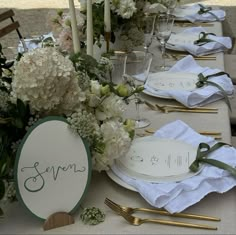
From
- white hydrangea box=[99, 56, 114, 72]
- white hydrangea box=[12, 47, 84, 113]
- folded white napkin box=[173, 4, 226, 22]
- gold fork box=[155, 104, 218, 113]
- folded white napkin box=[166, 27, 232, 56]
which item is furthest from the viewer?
folded white napkin box=[173, 4, 226, 22]

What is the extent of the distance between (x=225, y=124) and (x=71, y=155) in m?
0.57

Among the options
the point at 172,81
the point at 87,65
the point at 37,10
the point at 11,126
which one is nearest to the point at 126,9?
the point at 172,81

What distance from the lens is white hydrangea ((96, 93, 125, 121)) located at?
0.99 m

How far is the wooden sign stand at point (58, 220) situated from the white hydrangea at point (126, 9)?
90 centimetres

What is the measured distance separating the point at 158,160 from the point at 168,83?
1.85ft

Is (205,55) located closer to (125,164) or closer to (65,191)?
(125,164)

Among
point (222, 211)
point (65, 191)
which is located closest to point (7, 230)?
point (65, 191)

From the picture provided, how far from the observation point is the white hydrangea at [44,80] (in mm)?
875

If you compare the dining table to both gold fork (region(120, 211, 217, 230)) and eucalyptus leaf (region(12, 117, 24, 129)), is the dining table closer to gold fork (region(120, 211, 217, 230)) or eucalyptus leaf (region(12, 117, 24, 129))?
gold fork (region(120, 211, 217, 230))

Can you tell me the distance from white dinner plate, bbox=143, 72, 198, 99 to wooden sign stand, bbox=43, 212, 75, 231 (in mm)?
678

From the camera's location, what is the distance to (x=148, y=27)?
174 cm

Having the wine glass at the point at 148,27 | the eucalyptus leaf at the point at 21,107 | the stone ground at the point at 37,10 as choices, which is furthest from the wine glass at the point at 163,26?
the stone ground at the point at 37,10

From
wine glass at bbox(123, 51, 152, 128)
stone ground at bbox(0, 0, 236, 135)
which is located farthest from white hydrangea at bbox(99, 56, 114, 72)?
stone ground at bbox(0, 0, 236, 135)

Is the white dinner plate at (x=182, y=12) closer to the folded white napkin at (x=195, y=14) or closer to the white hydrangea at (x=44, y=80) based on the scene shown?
the folded white napkin at (x=195, y=14)
